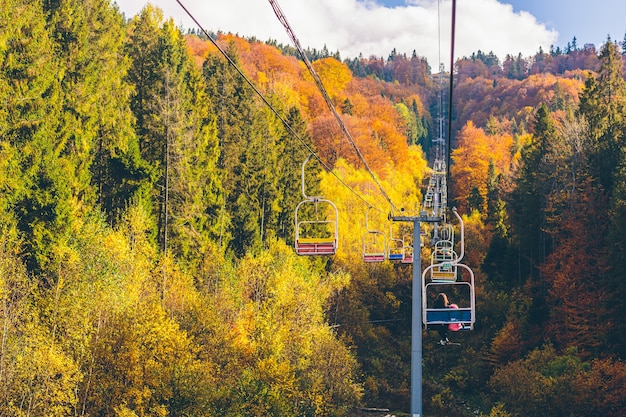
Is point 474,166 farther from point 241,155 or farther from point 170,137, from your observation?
point 170,137

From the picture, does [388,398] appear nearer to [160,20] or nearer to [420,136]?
[160,20]

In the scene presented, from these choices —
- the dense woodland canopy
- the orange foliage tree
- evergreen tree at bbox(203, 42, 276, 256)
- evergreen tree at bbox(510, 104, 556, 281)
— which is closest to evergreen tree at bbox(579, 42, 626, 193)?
the dense woodland canopy

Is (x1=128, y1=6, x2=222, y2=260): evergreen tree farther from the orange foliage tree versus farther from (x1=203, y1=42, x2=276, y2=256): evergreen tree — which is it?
the orange foliage tree

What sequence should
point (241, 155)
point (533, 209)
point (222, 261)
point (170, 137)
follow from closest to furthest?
point (170, 137) < point (222, 261) < point (533, 209) < point (241, 155)

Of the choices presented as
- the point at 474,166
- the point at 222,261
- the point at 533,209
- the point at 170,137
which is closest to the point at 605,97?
the point at 533,209

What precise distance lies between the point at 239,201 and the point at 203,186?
14.4 feet

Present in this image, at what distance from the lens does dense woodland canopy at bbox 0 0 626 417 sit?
1166 inches

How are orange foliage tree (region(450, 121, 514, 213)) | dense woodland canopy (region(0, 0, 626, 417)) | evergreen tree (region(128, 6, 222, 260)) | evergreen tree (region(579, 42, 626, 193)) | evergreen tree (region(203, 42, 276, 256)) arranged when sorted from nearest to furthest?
dense woodland canopy (region(0, 0, 626, 417)) < evergreen tree (region(128, 6, 222, 260)) < evergreen tree (region(579, 42, 626, 193)) < evergreen tree (region(203, 42, 276, 256)) < orange foliage tree (region(450, 121, 514, 213))

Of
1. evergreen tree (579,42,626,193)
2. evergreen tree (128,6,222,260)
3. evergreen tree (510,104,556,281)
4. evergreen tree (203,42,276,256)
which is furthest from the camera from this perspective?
evergreen tree (510,104,556,281)

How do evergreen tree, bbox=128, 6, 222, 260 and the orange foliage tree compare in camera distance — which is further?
the orange foliage tree

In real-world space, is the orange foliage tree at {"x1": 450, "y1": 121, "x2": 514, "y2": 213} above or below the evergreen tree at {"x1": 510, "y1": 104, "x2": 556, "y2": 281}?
above

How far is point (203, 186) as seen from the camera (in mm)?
47188

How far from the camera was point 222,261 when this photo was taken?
151 feet

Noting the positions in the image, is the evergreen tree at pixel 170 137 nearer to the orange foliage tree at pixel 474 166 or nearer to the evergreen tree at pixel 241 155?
the evergreen tree at pixel 241 155
